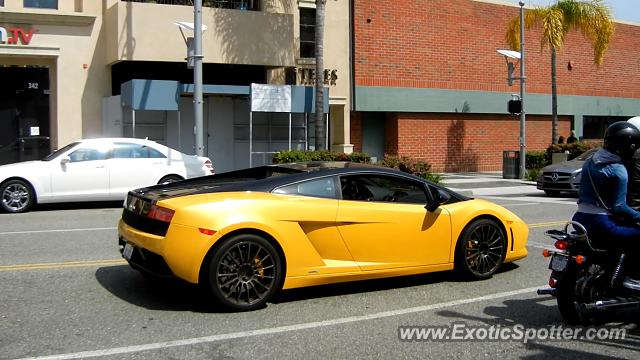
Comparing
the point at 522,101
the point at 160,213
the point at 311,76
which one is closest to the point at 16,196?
the point at 160,213

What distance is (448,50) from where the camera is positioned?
83.7 feet

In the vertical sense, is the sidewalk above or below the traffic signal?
below

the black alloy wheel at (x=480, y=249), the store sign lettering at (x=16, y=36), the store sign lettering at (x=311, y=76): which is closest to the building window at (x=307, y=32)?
the store sign lettering at (x=311, y=76)

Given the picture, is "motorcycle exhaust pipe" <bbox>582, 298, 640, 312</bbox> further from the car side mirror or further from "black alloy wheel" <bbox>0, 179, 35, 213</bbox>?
"black alloy wheel" <bbox>0, 179, 35, 213</bbox>

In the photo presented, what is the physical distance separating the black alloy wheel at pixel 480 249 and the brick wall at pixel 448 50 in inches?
656

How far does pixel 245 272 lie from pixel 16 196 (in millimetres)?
9152

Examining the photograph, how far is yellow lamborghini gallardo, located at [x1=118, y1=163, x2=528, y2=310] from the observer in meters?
5.86

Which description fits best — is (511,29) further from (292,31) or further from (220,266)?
(220,266)

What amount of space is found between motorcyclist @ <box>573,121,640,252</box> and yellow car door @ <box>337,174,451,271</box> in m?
1.73

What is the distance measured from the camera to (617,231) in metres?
5.32

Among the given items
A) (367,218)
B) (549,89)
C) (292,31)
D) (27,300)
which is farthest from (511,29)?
(27,300)

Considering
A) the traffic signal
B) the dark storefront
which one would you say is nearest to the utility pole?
the dark storefront

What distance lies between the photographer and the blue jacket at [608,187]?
5355 millimetres

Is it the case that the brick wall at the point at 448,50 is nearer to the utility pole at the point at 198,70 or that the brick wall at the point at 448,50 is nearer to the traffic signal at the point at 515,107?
the traffic signal at the point at 515,107
